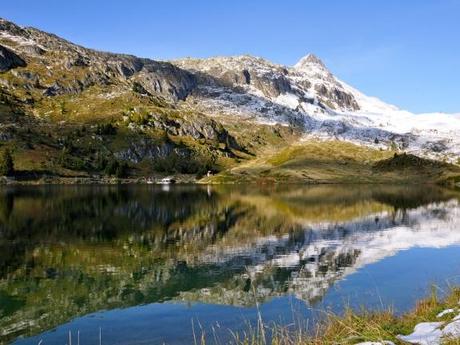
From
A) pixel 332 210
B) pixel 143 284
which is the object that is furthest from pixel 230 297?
pixel 332 210

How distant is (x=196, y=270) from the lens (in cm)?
5516

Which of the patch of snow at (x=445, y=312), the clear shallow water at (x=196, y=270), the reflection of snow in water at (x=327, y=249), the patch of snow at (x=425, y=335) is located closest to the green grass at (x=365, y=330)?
the patch of snow at (x=445, y=312)

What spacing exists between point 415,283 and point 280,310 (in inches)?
662

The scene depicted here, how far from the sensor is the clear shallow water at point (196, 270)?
3641 cm

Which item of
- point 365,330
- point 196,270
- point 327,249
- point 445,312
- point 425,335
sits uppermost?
point 425,335

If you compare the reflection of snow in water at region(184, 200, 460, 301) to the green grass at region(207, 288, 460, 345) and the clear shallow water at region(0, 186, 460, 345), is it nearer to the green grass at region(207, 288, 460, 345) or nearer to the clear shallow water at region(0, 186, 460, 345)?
the clear shallow water at region(0, 186, 460, 345)

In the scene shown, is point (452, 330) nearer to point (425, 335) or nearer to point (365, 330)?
point (425, 335)

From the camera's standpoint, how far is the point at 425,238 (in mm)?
84250

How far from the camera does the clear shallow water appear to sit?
36406 mm

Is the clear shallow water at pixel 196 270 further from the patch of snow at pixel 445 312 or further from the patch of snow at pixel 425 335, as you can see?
the patch of snow at pixel 425 335

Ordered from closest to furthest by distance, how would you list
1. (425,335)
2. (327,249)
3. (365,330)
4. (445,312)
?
(425,335), (365,330), (445,312), (327,249)

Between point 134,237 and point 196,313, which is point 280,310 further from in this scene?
point 134,237

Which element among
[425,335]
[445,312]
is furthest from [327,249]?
[425,335]

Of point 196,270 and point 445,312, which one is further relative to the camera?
point 196,270
